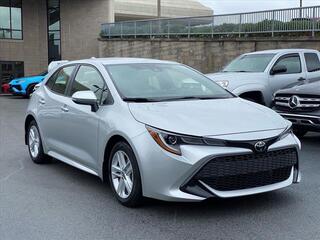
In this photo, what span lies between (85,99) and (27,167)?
2237mm

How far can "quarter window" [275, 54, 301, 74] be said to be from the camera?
37.4ft

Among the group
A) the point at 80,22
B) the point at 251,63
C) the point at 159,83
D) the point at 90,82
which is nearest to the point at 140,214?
the point at 159,83

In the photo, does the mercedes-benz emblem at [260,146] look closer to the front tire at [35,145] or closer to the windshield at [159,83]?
the windshield at [159,83]

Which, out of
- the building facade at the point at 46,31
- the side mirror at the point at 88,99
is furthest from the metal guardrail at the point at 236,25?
the side mirror at the point at 88,99

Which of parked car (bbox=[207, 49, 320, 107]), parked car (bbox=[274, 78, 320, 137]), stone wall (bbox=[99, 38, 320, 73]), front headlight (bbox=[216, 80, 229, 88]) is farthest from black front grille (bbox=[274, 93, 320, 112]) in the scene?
stone wall (bbox=[99, 38, 320, 73])

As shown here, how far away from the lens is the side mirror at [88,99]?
5.59m

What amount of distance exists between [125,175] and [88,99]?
1028 millimetres

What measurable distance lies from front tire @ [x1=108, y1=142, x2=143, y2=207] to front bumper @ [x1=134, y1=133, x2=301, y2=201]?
0.14 metres

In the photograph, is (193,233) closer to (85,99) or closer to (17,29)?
(85,99)

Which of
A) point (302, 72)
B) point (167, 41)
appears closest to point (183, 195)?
point (302, 72)

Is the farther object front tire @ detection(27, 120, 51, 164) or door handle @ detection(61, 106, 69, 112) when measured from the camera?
front tire @ detection(27, 120, 51, 164)

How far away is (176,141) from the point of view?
15.1 feet

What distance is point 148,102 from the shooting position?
17.8 feet

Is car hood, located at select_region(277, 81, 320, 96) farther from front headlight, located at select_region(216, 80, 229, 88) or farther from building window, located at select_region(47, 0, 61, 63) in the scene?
building window, located at select_region(47, 0, 61, 63)
